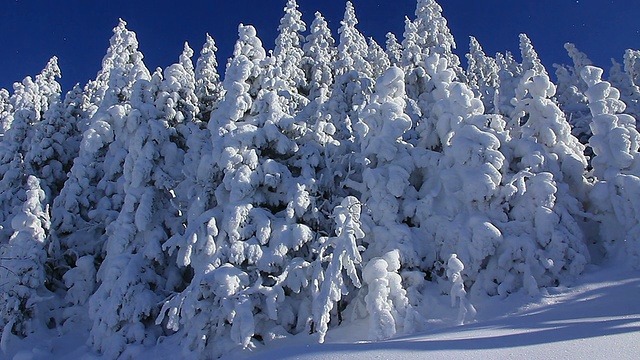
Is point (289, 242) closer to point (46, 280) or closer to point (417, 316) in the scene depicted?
point (417, 316)

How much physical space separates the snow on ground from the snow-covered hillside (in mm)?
108

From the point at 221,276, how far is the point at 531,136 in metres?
10.4

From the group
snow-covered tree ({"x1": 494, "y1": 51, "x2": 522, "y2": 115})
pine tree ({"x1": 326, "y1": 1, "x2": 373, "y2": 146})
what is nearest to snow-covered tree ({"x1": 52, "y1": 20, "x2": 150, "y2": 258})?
pine tree ({"x1": 326, "y1": 1, "x2": 373, "y2": 146})

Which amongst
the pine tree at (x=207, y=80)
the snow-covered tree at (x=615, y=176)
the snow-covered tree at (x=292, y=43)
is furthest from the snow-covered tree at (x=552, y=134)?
the pine tree at (x=207, y=80)

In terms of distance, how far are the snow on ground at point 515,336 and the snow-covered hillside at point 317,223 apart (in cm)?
11

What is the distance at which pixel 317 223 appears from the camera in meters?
14.4

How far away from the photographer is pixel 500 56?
4538 cm

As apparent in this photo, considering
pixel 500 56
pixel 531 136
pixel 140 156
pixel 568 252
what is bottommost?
pixel 568 252

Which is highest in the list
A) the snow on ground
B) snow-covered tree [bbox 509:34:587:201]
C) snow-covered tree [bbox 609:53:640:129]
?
snow-covered tree [bbox 609:53:640:129]

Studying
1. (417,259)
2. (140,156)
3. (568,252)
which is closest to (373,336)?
(417,259)

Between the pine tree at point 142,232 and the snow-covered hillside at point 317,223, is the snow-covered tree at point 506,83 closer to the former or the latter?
the snow-covered hillside at point 317,223

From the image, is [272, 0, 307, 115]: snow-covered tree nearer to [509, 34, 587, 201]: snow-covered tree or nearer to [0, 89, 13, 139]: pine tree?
[509, 34, 587, 201]: snow-covered tree

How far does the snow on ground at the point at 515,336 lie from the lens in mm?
6480

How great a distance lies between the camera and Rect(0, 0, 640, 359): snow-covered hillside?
39.7 feet
